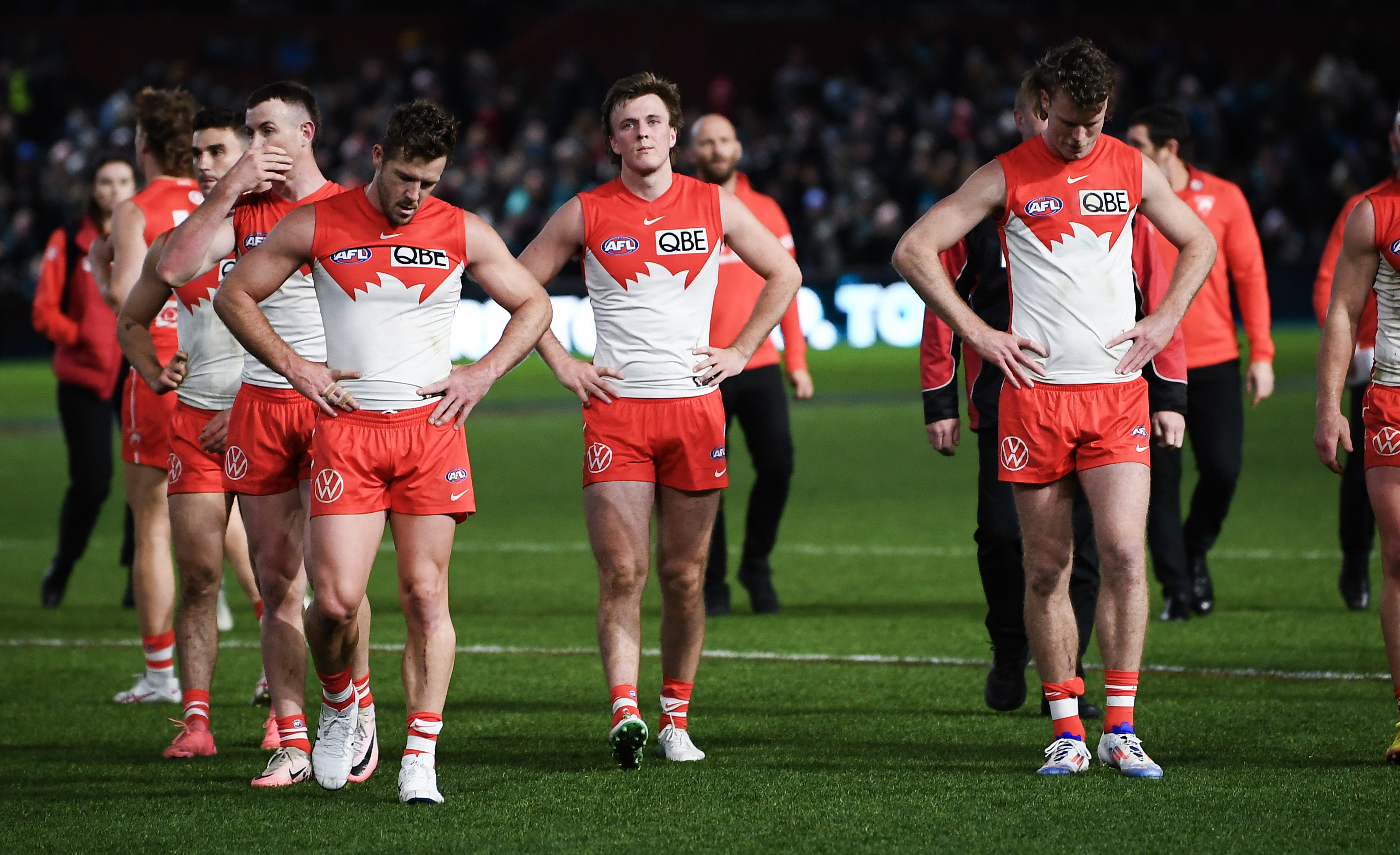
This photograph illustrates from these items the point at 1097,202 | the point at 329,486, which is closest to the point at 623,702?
the point at 329,486

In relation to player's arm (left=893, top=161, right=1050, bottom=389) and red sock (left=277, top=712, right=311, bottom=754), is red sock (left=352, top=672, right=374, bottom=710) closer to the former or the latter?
red sock (left=277, top=712, right=311, bottom=754)

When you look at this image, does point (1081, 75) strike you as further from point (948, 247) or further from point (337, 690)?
point (337, 690)

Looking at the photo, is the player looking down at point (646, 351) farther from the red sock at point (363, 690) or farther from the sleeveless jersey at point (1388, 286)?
the sleeveless jersey at point (1388, 286)

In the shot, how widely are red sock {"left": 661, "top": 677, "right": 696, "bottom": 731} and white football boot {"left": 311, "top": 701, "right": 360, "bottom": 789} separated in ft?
3.62

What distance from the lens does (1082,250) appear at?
17.7ft

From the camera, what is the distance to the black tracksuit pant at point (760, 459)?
344 inches

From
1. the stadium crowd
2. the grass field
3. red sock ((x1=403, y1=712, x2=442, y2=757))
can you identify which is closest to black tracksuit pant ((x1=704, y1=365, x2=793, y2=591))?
the grass field

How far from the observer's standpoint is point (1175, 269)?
18.2 feet

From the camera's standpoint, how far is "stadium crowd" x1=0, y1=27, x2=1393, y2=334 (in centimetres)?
2473

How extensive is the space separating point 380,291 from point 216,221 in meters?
0.63

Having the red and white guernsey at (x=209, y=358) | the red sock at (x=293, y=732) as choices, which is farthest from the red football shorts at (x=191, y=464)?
the red sock at (x=293, y=732)

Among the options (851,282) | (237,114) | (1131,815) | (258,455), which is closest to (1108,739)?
(1131,815)

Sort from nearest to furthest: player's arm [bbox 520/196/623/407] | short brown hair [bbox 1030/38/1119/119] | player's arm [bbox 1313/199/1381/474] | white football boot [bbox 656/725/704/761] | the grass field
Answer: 1. the grass field
2. short brown hair [bbox 1030/38/1119/119]
3. player's arm [bbox 1313/199/1381/474]
4. player's arm [bbox 520/196/623/407]
5. white football boot [bbox 656/725/704/761]

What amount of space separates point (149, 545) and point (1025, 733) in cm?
358
